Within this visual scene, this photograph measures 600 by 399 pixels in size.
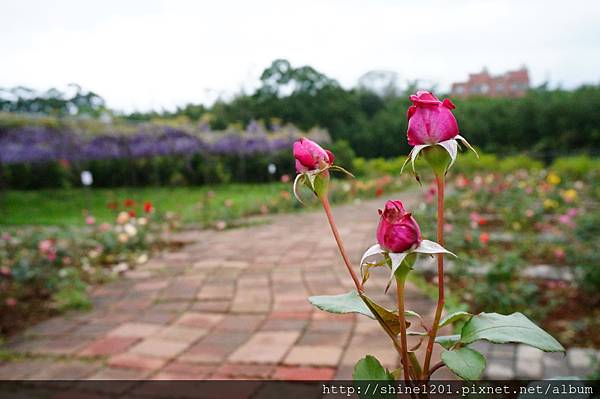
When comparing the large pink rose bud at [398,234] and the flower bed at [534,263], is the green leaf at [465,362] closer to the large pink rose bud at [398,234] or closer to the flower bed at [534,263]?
the large pink rose bud at [398,234]

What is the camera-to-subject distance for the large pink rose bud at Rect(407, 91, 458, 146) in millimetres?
286

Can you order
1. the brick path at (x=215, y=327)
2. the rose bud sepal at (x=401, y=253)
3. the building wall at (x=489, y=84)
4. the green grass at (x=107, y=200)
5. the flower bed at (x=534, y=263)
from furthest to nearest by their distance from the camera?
the green grass at (x=107, y=200) → the flower bed at (x=534, y=263) → the brick path at (x=215, y=327) → the building wall at (x=489, y=84) → the rose bud sepal at (x=401, y=253)

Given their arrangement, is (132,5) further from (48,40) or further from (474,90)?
(474,90)

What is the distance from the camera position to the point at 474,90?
1.16 metres

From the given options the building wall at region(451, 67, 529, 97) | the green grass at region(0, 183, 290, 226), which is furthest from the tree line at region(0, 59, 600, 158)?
the green grass at region(0, 183, 290, 226)

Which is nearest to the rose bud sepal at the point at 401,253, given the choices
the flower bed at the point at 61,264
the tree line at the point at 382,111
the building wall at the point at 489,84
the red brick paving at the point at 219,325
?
the tree line at the point at 382,111

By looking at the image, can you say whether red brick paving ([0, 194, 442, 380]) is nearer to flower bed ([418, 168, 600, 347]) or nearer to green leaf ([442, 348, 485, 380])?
flower bed ([418, 168, 600, 347])

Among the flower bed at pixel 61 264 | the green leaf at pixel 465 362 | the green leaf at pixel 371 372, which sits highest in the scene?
the green leaf at pixel 465 362

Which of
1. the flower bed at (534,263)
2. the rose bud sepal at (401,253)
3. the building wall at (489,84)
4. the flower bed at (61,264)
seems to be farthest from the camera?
the flower bed at (61,264)

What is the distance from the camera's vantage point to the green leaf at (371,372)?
1.04 ft

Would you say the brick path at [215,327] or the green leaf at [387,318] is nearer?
the green leaf at [387,318]

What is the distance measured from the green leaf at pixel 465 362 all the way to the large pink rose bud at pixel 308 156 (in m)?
0.14

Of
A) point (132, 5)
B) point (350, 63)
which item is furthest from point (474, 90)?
point (132, 5)

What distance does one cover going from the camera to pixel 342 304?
1.09 ft
